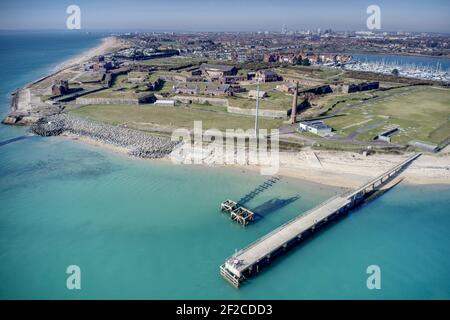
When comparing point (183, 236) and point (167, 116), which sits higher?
point (167, 116)


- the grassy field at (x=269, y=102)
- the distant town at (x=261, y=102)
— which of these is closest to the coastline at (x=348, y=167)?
the distant town at (x=261, y=102)

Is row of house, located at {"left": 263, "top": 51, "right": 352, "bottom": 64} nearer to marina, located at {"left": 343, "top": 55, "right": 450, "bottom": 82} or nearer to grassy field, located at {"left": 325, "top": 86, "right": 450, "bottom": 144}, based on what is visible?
marina, located at {"left": 343, "top": 55, "right": 450, "bottom": 82}

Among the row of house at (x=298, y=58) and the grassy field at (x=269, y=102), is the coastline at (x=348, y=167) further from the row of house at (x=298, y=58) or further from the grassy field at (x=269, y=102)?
the row of house at (x=298, y=58)

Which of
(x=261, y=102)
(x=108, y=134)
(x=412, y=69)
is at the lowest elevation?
(x=108, y=134)

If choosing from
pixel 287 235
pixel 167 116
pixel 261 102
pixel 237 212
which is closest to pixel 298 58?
pixel 261 102

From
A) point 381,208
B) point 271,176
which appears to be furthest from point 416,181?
point 271,176

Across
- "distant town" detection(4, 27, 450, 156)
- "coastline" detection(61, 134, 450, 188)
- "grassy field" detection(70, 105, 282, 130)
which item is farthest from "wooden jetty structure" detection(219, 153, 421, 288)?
"grassy field" detection(70, 105, 282, 130)

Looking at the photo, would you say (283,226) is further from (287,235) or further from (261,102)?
(261,102)
